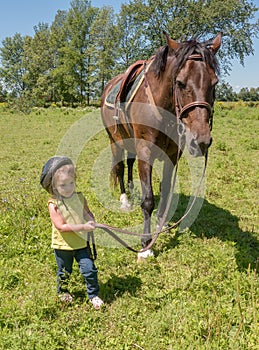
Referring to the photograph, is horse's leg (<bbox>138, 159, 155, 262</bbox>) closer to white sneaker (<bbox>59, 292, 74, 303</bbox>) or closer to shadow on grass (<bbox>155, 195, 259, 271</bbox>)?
shadow on grass (<bbox>155, 195, 259, 271</bbox>)

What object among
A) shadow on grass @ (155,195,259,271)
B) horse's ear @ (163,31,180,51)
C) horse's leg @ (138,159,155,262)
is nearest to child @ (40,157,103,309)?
horse's leg @ (138,159,155,262)

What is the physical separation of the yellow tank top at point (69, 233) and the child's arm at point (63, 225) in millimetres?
40

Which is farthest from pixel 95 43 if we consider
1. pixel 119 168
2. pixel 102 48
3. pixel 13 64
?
pixel 119 168

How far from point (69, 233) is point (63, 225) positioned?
0.13 m

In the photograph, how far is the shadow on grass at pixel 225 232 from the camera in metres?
3.68

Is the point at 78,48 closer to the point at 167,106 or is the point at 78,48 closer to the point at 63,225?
the point at 167,106

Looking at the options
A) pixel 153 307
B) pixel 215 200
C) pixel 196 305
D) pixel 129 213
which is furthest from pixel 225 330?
pixel 215 200

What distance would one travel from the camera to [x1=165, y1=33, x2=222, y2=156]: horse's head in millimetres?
2775

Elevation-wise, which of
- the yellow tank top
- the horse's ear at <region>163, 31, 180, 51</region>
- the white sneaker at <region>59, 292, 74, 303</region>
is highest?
the horse's ear at <region>163, 31, 180, 51</region>

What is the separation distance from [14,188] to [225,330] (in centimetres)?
504

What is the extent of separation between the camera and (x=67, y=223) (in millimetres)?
2762

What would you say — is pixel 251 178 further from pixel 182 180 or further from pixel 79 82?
pixel 79 82

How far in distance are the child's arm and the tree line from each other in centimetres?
3221

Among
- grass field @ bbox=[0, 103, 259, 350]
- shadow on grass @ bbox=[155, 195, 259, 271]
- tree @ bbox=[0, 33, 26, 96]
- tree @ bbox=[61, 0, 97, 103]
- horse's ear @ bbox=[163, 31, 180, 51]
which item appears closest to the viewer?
grass field @ bbox=[0, 103, 259, 350]
